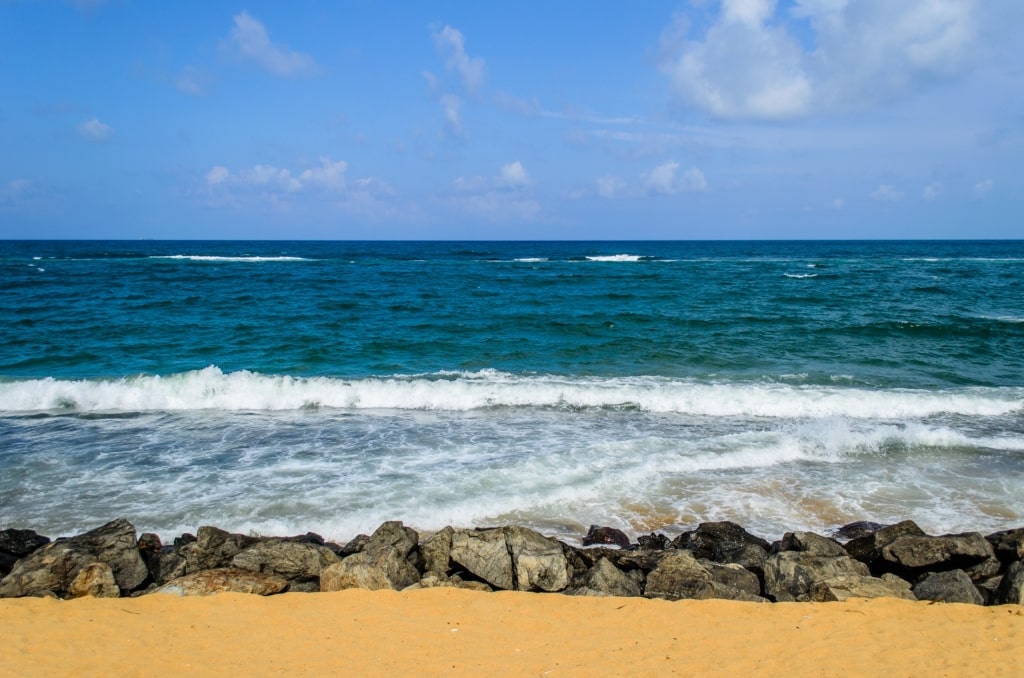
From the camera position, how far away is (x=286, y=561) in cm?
674

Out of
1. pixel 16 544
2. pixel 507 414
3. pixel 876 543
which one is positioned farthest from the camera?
pixel 507 414

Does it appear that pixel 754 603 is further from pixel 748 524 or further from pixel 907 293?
pixel 907 293

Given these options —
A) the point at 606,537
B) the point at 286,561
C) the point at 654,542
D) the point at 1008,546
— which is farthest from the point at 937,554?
the point at 286,561

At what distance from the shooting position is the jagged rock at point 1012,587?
5887 millimetres

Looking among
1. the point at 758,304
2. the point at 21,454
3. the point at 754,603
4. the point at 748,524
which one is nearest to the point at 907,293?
the point at 758,304

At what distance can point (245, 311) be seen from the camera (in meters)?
26.4

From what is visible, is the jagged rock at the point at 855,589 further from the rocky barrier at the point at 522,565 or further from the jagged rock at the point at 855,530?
the jagged rock at the point at 855,530

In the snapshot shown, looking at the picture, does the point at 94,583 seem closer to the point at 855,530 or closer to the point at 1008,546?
the point at 855,530

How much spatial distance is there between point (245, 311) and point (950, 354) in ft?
80.7

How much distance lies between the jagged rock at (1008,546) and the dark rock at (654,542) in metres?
3.38

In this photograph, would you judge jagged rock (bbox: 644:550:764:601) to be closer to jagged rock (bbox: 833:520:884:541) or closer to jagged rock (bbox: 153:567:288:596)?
jagged rock (bbox: 833:520:884:541)

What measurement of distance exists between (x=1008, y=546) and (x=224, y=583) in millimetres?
8004

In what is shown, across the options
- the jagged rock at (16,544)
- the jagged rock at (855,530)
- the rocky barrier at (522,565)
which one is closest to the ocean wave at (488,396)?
the jagged rock at (855,530)

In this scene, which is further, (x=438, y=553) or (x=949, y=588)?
(x=438, y=553)
